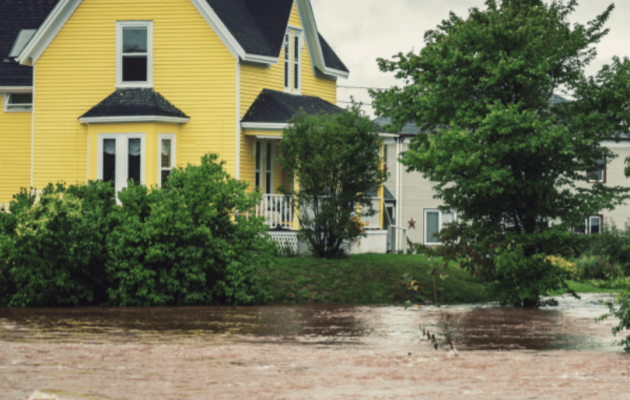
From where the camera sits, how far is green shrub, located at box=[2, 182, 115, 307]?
16391mm

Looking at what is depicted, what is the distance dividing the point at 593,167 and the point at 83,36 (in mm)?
15604

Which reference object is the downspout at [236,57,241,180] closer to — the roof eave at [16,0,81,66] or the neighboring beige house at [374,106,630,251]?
the roof eave at [16,0,81,66]

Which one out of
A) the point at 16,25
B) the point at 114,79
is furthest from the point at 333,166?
the point at 16,25

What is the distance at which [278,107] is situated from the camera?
25.5 m

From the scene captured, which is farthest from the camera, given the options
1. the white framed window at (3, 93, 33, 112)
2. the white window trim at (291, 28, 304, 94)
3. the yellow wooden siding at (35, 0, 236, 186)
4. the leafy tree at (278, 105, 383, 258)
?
the white window trim at (291, 28, 304, 94)

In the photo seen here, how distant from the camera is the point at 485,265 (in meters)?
18.7

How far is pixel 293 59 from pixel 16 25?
985cm

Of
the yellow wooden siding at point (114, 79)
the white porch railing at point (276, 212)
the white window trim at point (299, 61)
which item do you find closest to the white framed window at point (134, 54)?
the yellow wooden siding at point (114, 79)

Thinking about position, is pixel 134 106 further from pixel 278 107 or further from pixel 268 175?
pixel 268 175

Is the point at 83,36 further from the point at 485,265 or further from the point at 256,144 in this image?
the point at 485,265

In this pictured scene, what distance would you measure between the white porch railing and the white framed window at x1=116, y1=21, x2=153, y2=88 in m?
5.05

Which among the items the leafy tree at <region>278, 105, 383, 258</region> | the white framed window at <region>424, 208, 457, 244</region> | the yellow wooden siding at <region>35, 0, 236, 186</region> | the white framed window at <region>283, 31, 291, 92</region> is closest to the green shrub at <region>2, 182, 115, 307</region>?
the leafy tree at <region>278, 105, 383, 258</region>

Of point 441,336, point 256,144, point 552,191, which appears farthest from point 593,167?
point 256,144

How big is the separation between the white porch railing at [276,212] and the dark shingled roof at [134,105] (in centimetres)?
357
